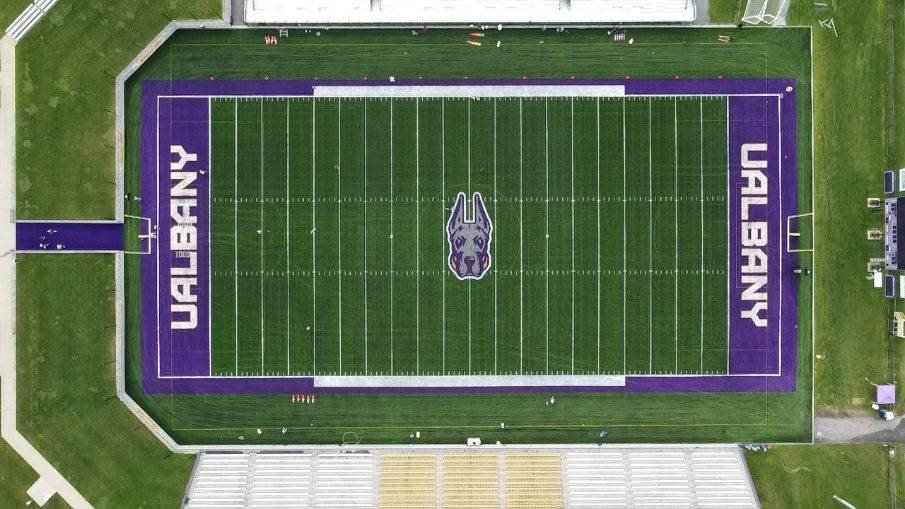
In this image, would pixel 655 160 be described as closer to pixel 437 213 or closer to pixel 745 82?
pixel 745 82

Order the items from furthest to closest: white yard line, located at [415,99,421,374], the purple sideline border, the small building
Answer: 1. white yard line, located at [415,99,421,374]
2. the purple sideline border
3. the small building

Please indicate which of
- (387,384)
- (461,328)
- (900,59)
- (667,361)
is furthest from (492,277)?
(900,59)

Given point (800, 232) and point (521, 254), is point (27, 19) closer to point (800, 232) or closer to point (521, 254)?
point (521, 254)

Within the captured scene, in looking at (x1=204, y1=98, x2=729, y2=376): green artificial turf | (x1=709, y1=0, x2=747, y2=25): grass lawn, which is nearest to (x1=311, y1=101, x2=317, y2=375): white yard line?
(x1=204, y1=98, x2=729, y2=376): green artificial turf

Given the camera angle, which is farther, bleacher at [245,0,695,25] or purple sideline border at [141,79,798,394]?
purple sideline border at [141,79,798,394]

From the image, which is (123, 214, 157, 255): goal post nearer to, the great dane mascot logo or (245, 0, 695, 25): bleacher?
(245, 0, 695, 25): bleacher

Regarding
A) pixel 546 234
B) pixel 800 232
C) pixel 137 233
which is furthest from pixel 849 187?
pixel 137 233
